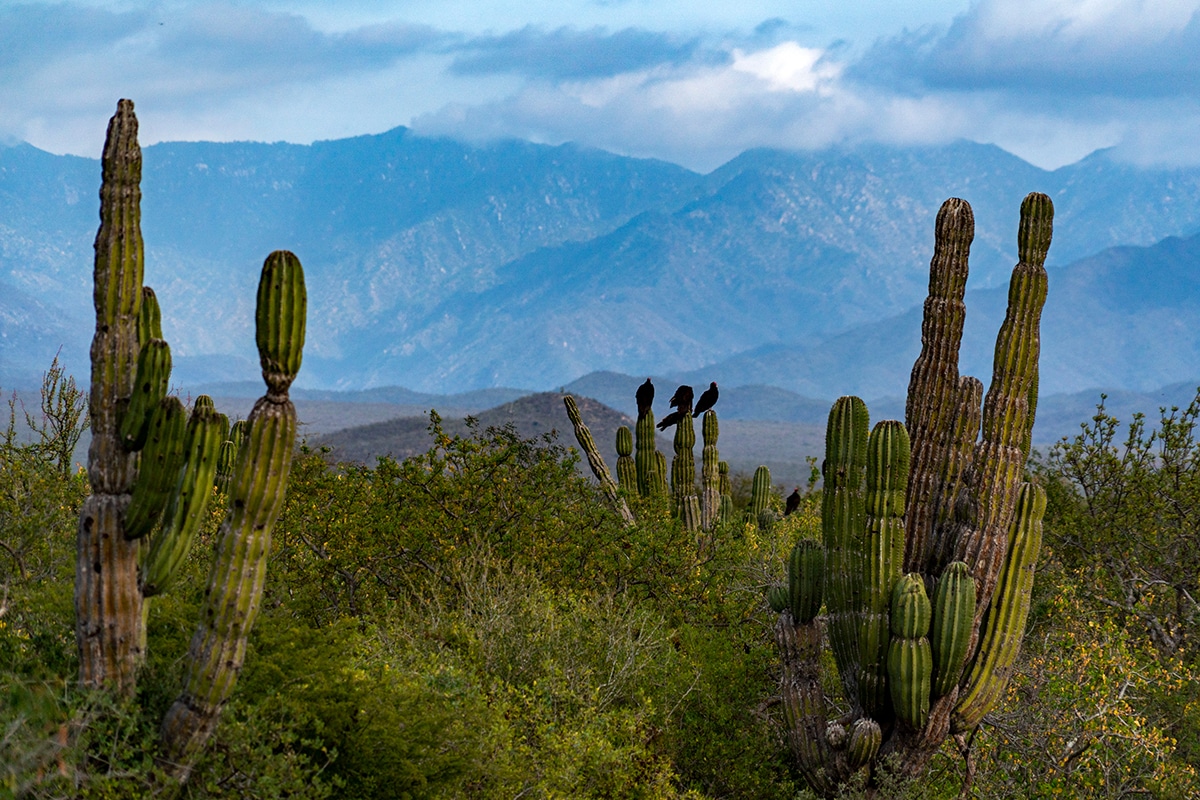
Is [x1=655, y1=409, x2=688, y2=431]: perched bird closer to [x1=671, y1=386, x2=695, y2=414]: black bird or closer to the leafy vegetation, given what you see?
[x1=671, y1=386, x2=695, y2=414]: black bird

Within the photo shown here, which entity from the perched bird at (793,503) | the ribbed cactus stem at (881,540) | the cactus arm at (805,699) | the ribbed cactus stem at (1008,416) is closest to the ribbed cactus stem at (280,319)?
the ribbed cactus stem at (881,540)

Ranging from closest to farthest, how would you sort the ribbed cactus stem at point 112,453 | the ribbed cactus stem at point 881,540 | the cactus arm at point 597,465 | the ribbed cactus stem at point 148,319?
the ribbed cactus stem at point 112,453
the ribbed cactus stem at point 148,319
the ribbed cactus stem at point 881,540
the cactus arm at point 597,465

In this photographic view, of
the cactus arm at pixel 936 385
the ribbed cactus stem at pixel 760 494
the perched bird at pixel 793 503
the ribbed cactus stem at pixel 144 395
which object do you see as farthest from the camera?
the perched bird at pixel 793 503

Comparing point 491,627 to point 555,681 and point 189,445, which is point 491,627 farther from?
point 189,445

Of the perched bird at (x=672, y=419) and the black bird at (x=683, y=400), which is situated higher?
the black bird at (x=683, y=400)

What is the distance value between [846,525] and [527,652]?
11.5ft

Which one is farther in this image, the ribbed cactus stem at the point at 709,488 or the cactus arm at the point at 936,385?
the ribbed cactus stem at the point at 709,488

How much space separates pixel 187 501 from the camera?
7.91 m

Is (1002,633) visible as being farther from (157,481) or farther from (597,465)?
(597,465)

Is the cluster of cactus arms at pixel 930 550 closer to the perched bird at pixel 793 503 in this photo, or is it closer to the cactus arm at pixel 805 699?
the cactus arm at pixel 805 699

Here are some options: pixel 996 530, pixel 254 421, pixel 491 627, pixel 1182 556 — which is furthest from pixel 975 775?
pixel 1182 556

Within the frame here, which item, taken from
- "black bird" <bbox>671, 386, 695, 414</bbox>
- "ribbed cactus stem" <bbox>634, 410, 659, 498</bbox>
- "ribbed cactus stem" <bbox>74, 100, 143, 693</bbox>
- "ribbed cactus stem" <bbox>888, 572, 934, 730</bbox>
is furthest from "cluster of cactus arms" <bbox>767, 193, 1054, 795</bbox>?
"ribbed cactus stem" <bbox>634, 410, 659, 498</bbox>

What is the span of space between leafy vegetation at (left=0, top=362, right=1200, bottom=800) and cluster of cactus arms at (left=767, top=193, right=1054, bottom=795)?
0.71 meters

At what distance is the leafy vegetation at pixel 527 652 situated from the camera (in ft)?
26.9
